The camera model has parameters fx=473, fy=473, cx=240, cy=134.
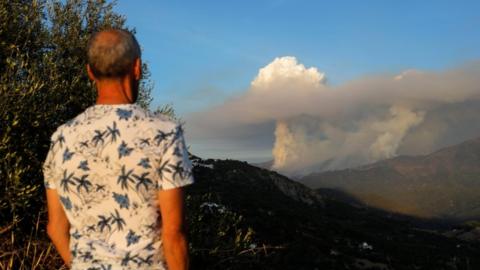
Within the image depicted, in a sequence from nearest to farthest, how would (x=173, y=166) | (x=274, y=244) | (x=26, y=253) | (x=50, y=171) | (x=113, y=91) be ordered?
(x=173, y=166) → (x=113, y=91) → (x=50, y=171) → (x=26, y=253) → (x=274, y=244)

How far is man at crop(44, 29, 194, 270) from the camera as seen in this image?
3.59 meters

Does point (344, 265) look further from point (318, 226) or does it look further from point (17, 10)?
point (17, 10)

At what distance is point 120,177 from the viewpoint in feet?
12.0

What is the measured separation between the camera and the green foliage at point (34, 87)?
11.7 meters

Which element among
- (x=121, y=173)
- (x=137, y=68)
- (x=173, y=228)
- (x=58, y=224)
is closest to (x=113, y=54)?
(x=137, y=68)

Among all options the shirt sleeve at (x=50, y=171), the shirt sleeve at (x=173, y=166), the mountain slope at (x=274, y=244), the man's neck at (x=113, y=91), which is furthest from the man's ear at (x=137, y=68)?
the mountain slope at (x=274, y=244)

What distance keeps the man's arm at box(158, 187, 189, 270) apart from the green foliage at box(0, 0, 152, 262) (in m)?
7.75

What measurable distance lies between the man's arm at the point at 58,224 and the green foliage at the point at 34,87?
6797 mm

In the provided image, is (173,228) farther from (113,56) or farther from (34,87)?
(34,87)

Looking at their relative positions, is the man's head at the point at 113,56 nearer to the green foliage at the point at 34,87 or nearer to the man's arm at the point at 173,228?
the man's arm at the point at 173,228

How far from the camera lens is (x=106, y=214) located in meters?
3.75

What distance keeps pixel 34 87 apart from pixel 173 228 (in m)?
10.0

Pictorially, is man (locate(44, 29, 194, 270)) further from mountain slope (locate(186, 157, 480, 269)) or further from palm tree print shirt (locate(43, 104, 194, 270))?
mountain slope (locate(186, 157, 480, 269))

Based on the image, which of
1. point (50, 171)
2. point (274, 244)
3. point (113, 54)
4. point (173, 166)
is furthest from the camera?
point (274, 244)
